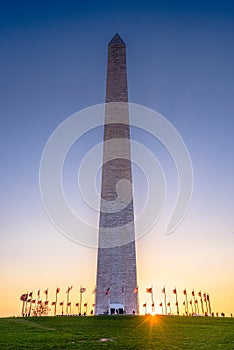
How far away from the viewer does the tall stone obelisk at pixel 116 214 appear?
3919cm

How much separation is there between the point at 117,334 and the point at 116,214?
18538 millimetres

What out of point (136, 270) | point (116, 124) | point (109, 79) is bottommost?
point (136, 270)

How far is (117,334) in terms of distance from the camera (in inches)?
910

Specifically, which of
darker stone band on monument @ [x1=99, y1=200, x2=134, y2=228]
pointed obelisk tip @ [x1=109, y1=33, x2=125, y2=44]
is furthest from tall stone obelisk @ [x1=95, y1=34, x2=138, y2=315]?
pointed obelisk tip @ [x1=109, y1=33, x2=125, y2=44]

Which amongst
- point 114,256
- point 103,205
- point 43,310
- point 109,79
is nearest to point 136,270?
point 114,256

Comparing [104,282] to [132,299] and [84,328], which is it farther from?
[84,328]

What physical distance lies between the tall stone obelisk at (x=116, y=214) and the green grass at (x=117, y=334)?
775 centimetres

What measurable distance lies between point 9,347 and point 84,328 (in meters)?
6.97

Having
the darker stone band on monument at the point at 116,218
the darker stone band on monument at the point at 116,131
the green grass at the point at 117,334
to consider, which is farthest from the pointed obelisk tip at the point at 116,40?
the green grass at the point at 117,334

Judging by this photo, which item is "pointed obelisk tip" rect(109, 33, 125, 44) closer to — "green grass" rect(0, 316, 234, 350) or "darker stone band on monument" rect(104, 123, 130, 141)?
"darker stone band on monument" rect(104, 123, 130, 141)

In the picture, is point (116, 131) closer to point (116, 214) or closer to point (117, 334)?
point (116, 214)

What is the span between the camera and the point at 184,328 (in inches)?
1016

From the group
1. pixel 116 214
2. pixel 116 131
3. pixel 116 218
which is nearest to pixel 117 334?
pixel 116 218

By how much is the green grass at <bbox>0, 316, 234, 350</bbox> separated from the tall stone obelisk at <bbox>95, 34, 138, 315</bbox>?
25.4 ft
